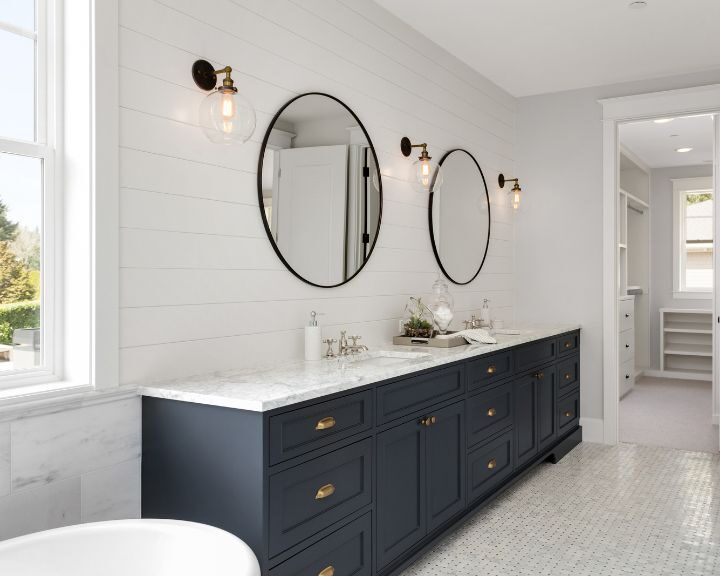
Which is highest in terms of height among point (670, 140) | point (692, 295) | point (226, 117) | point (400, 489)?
point (670, 140)

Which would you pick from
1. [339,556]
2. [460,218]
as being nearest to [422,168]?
[460,218]

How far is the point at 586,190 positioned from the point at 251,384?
3595mm

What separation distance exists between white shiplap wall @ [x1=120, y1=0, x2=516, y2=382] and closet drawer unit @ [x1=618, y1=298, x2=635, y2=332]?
356 centimetres

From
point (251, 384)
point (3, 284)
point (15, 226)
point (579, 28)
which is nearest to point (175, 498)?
point (251, 384)

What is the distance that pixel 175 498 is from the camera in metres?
2.12

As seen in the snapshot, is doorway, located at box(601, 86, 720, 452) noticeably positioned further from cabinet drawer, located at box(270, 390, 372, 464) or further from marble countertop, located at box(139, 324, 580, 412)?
cabinet drawer, located at box(270, 390, 372, 464)

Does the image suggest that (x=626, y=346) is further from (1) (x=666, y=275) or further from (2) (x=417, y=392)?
(2) (x=417, y=392)

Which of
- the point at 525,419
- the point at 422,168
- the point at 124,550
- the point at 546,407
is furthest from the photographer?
the point at 546,407

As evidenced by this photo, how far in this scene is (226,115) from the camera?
229 centimetres

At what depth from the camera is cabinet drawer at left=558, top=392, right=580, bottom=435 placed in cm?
453

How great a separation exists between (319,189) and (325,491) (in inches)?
54.6

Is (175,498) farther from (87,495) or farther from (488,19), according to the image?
(488,19)

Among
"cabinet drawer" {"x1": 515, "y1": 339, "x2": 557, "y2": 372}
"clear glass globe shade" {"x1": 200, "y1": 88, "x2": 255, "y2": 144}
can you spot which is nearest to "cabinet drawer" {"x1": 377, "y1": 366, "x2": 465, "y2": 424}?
"cabinet drawer" {"x1": 515, "y1": 339, "x2": 557, "y2": 372}

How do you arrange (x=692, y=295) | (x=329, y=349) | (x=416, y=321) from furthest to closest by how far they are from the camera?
(x=692, y=295)
(x=416, y=321)
(x=329, y=349)
